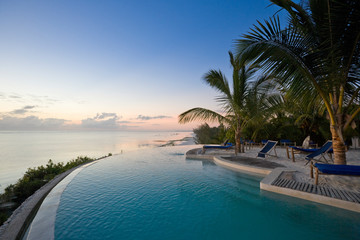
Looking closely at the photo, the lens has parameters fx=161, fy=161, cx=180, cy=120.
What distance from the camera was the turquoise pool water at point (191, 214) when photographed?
2.26 metres

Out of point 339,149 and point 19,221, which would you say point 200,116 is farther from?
point 19,221

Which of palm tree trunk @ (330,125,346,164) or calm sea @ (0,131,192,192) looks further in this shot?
calm sea @ (0,131,192,192)

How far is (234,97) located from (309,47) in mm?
4857

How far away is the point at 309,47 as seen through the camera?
3.50 meters

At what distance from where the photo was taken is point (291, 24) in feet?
11.7

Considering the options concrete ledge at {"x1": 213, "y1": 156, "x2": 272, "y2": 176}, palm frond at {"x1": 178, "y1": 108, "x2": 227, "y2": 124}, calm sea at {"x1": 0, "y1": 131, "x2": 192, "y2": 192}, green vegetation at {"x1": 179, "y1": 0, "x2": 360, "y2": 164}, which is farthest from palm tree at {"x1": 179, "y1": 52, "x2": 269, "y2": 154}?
calm sea at {"x1": 0, "y1": 131, "x2": 192, "y2": 192}

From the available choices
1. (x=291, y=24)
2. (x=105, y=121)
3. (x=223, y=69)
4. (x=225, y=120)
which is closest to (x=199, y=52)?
(x=223, y=69)

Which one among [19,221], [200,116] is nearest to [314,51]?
[200,116]

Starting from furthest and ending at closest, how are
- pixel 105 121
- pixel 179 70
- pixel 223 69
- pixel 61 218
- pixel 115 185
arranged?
pixel 105 121 → pixel 179 70 → pixel 223 69 → pixel 115 185 → pixel 61 218

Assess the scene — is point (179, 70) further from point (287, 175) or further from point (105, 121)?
point (105, 121)

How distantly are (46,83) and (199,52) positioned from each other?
1211 centimetres

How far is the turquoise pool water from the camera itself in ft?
7.41

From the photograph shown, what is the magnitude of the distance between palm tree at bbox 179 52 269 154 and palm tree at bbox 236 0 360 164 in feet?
14.2

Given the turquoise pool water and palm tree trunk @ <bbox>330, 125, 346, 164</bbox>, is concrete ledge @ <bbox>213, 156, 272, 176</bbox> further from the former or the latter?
palm tree trunk @ <bbox>330, 125, 346, 164</bbox>
